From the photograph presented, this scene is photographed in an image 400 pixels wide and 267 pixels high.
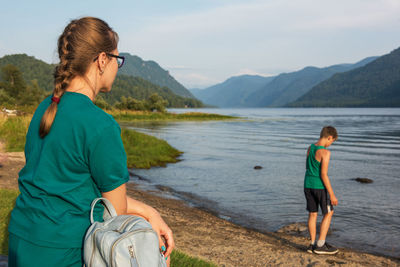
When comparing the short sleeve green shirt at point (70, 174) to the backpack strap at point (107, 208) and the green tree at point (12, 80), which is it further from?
the green tree at point (12, 80)

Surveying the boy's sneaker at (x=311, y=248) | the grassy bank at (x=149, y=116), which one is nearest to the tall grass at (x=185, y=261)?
the boy's sneaker at (x=311, y=248)

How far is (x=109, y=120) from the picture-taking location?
1.63 meters

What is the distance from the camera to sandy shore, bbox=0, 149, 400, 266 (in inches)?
251

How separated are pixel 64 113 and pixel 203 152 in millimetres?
23544

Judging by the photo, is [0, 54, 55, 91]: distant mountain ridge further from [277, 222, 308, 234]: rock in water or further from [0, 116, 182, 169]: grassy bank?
[277, 222, 308, 234]: rock in water

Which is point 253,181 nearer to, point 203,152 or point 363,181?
point 363,181

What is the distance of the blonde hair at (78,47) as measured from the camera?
5.90 ft

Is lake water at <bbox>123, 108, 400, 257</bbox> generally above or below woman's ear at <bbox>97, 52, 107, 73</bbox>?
below

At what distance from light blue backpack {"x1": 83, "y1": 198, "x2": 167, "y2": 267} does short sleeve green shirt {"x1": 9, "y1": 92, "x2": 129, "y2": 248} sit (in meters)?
0.09

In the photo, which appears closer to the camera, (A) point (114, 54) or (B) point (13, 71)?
(A) point (114, 54)

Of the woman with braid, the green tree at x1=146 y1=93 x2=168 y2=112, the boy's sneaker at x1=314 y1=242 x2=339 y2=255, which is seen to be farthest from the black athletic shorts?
the green tree at x1=146 y1=93 x2=168 y2=112

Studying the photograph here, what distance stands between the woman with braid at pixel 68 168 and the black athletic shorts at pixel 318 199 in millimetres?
Result: 5707

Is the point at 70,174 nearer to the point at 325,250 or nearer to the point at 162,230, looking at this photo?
the point at 162,230

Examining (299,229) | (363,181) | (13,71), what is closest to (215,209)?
(299,229)
